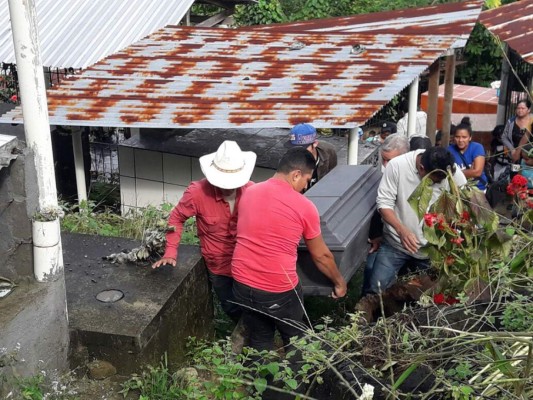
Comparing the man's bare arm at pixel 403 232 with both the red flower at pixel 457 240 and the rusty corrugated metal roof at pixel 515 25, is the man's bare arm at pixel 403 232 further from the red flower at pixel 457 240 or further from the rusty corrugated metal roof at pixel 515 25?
the rusty corrugated metal roof at pixel 515 25

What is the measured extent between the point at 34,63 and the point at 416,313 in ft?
7.27

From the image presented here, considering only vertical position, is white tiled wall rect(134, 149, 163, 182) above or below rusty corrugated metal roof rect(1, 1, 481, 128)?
below

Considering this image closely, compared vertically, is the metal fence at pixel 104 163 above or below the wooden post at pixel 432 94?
below

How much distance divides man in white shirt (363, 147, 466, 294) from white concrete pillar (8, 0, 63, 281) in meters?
2.38

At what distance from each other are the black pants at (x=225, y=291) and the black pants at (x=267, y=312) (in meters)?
0.43

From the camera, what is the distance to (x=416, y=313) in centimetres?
342

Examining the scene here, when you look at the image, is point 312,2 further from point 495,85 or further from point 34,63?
point 34,63

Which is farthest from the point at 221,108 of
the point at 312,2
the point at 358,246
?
the point at 312,2

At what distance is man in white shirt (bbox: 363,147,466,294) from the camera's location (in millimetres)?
4922

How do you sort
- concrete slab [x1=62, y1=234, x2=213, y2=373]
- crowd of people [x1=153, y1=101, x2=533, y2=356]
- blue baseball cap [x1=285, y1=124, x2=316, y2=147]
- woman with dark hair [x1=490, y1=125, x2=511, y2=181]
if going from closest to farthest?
concrete slab [x1=62, y1=234, x2=213, y2=373], crowd of people [x1=153, y1=101, x2=533, y2=356], blue baseball cap [x1=285, y1=124, x2=316, y2=147], woman with dark hair [x1=490, y1=125, x2=511, y2=181]

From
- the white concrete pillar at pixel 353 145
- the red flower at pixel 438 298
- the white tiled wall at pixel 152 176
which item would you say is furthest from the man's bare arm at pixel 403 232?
the white tiled wall at pixel 152 176

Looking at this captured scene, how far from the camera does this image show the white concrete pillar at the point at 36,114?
332 cm

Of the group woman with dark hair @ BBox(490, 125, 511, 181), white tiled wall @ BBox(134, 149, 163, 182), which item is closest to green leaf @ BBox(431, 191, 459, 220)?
white tiled wall @ BBox(134, 149, 163, 182)

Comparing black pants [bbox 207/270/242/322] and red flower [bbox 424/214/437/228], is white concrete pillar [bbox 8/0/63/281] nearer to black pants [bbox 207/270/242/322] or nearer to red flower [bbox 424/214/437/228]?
black pants [bbox 207/270/242/322]
